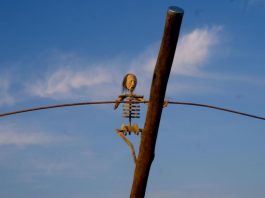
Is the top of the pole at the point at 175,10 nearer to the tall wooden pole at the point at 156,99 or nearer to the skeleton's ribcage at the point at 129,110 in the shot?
the tall wooden pole at the point at 156,99

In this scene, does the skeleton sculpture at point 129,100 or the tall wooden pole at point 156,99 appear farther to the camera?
the skeleton sculpture at point 129,100

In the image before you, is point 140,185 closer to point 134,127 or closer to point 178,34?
point 178,34

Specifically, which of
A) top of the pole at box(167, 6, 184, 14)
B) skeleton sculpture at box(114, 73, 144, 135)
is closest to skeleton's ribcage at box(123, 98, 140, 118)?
skeleton sculpture at box(114, 73, 144, 135)

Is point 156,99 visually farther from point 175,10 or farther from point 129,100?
point 129,100

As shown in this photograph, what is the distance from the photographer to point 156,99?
3.12 metres

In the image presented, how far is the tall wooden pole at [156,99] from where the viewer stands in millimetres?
2804

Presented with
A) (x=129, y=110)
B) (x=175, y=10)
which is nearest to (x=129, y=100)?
(x=129, y=110)

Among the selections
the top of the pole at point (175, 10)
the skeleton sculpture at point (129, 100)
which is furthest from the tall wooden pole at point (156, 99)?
the skeleton sculpture at point (129, 100)

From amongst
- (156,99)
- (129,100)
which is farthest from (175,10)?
(129,100)

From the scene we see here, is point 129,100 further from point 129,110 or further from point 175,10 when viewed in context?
point 175,10

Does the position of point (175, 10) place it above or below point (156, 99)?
above

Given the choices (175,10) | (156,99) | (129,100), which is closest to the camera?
(175,10)

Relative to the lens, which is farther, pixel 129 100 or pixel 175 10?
pixel 129 100

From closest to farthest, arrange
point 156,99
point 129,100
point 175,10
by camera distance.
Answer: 1. point 175,10
2. point 156,99
3. point 129,100
